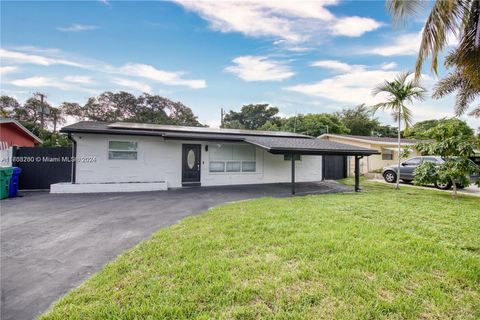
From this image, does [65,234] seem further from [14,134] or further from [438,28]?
[14,134]

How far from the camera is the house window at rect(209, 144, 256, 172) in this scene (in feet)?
38.4

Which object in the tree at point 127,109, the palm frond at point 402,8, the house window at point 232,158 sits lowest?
the house window at point 232,158

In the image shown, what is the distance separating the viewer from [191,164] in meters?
11.4

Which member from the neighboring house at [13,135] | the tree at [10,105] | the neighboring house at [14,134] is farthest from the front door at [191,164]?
the tree at [10,105]

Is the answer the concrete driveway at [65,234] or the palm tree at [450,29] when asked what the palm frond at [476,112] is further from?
the concrete driveway at [65,234]

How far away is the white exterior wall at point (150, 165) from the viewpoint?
9.84 m

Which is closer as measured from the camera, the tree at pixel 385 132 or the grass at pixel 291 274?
the grass at pixel 291 274

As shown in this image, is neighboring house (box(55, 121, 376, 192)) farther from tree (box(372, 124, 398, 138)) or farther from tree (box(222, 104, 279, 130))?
tree (box(372, 124, 398, 138))

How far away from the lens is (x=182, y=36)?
11531mm

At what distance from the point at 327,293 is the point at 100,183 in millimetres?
10022

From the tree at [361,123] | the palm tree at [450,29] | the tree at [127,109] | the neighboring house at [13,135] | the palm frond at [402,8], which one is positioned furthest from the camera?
the tree at [361,123]

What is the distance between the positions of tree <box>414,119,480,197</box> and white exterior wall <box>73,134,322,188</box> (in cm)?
708

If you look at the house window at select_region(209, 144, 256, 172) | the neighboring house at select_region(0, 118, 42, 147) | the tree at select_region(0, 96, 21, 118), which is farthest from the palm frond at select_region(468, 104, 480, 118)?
the tree at select_region(0, 96, 21, 118)

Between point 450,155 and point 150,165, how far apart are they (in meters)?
12.9
